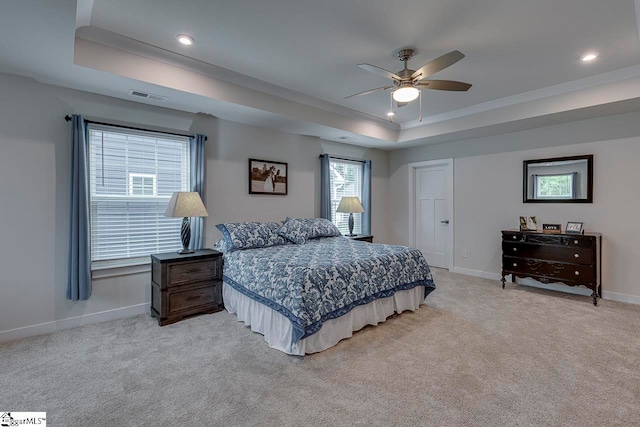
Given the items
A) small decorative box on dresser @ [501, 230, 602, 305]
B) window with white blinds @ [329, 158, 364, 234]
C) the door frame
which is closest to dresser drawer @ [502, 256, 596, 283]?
small decorative box on dresser @ [501, 230, 602, 305]

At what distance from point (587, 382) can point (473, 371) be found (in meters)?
0.73

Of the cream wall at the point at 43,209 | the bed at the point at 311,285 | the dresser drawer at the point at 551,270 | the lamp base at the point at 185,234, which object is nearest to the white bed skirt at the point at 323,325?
the bed at the point at 311,285

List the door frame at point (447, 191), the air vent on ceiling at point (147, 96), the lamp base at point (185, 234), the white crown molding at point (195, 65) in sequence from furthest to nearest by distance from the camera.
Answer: the door frame at point (447, 191) < the lamp base at point (185, 234) < the air vent on ceiling at point (147, 96) < the white crown molding at point (195, 65)

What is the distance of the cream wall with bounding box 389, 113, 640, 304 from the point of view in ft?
12.8

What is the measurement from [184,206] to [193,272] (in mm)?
732

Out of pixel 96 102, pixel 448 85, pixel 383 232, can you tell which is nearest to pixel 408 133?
pixel 383 232

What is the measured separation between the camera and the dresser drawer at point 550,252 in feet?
12.6

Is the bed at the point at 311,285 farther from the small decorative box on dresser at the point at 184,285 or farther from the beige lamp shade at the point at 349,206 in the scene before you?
the beige lamp shade at the point at 349,206

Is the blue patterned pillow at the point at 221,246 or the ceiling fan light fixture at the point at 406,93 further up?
the ceiling fan light fixture at the point at 406,93

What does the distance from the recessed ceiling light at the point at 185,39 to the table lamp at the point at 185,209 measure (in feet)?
4.89

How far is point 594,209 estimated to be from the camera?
13.6 ft

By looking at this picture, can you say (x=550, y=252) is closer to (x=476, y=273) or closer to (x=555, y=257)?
(x=555, y=257)

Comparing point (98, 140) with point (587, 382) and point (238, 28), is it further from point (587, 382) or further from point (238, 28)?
point (587, 382)

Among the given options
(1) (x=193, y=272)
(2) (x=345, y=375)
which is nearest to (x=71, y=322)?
(1) (x=193, y=272)
